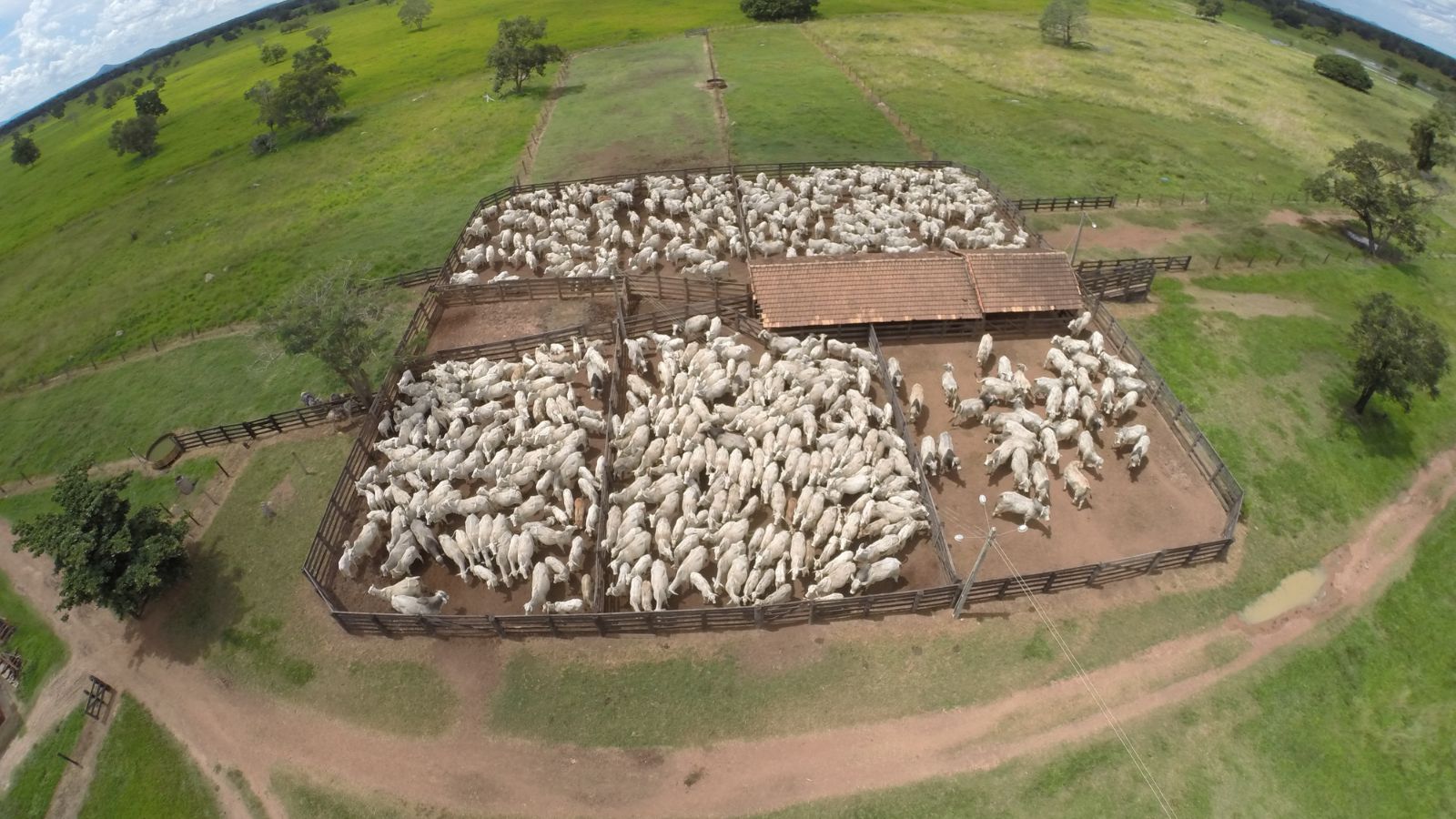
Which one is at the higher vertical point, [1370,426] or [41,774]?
[1370,426]

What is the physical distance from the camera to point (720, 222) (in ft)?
137

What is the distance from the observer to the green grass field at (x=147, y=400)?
30.5 m

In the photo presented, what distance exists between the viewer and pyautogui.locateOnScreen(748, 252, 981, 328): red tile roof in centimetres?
3148

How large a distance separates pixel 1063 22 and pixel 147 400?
105026 mm

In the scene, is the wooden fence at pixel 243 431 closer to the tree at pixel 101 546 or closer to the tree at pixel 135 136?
the tree at pixel 101 546

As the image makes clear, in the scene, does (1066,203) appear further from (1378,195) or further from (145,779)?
(145,779)

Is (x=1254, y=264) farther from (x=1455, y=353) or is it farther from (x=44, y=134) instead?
(x=44, y=134)

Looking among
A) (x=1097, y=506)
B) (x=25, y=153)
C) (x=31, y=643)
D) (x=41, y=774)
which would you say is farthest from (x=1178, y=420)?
(x=25, y=153)

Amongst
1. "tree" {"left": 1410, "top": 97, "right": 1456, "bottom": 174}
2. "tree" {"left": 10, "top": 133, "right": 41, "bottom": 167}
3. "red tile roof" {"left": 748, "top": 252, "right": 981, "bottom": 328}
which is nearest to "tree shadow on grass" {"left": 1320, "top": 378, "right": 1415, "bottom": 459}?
"red tile roof" {"left": 748, "top": 252, "right": 981, "bottom": 328}

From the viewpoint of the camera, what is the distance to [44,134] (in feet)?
359

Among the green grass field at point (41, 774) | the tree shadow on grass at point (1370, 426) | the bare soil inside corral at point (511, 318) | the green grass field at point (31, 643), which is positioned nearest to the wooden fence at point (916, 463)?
the bare soil inside corral at point (511, 318)

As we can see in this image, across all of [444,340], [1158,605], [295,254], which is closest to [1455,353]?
[1158,605]

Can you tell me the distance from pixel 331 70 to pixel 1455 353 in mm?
102489

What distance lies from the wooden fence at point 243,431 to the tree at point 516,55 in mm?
55913
